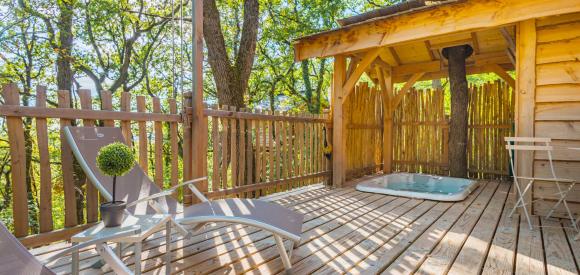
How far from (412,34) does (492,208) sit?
7.82 ft

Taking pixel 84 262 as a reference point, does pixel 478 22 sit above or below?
above

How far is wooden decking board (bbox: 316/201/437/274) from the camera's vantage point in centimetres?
218

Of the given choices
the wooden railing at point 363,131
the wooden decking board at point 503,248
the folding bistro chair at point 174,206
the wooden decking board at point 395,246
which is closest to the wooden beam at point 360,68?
the wooden railing at point 363,131

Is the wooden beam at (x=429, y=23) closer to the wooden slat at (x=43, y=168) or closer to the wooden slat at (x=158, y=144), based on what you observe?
the wooden slat at (x=158, y=144)

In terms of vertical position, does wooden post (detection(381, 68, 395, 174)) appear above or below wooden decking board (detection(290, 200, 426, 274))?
above

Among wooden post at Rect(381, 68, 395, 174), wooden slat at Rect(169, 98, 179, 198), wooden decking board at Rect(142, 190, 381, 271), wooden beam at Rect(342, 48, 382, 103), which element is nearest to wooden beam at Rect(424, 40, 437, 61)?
wooden post at Rect(381, 68, 395, 174)

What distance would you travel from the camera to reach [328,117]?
5.66 meters

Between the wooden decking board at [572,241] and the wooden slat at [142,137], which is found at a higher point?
the wooden slat at [142,137]

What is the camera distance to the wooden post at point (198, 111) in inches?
133

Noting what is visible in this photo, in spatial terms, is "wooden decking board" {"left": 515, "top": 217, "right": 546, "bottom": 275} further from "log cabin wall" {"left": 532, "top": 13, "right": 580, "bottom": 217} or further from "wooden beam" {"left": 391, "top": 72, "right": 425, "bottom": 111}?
"wooden beam" {"left": 391, "top": 72, "right": 425, "bottom": 111}

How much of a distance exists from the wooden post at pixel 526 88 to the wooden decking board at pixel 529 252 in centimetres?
65

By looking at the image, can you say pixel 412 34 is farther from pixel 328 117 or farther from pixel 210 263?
pixel 210 263

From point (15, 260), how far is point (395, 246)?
7.77 feet

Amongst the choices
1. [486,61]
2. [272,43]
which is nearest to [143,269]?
[486,61]
